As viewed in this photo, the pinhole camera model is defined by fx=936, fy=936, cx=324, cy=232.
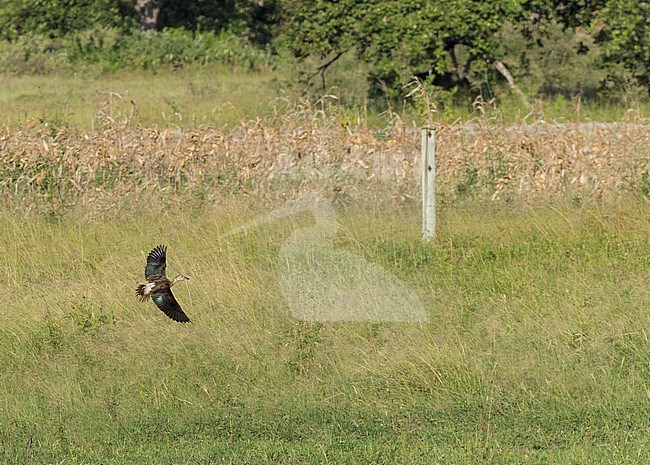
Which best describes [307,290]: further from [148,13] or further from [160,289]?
[148,13]

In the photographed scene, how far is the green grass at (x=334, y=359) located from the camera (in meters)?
4.91

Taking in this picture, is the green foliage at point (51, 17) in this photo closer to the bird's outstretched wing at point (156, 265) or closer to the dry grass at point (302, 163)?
the dry grass at point (302, 163)

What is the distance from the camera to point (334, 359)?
5.81 m

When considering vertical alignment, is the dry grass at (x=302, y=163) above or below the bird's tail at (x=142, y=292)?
below

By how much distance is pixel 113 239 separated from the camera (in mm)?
8328

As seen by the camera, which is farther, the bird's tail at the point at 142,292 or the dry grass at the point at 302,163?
the dry grass at the point at 302,163

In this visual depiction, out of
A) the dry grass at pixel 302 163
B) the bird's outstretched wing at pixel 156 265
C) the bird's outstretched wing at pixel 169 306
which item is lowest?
the dry grass at pixel 302 163

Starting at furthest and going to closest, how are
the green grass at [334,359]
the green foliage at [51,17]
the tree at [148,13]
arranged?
the tree at [148,13] → the green foliage at [51,17] → the green grass at [334,359]

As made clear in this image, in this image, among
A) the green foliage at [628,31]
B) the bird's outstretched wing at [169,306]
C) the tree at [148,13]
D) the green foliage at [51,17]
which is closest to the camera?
the bird's outstretched wing at [169,306]

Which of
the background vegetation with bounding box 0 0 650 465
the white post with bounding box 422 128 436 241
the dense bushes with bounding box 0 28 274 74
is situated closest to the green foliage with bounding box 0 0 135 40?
the dense bushes with bounding box 0 28 274 74

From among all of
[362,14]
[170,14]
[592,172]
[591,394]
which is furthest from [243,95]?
[591,394]

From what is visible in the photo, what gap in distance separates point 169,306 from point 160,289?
144 mm

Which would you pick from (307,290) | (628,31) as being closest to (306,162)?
(307,290)

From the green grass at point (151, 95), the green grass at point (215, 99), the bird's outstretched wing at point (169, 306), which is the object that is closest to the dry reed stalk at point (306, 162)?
the green grass at point (215, 99)
